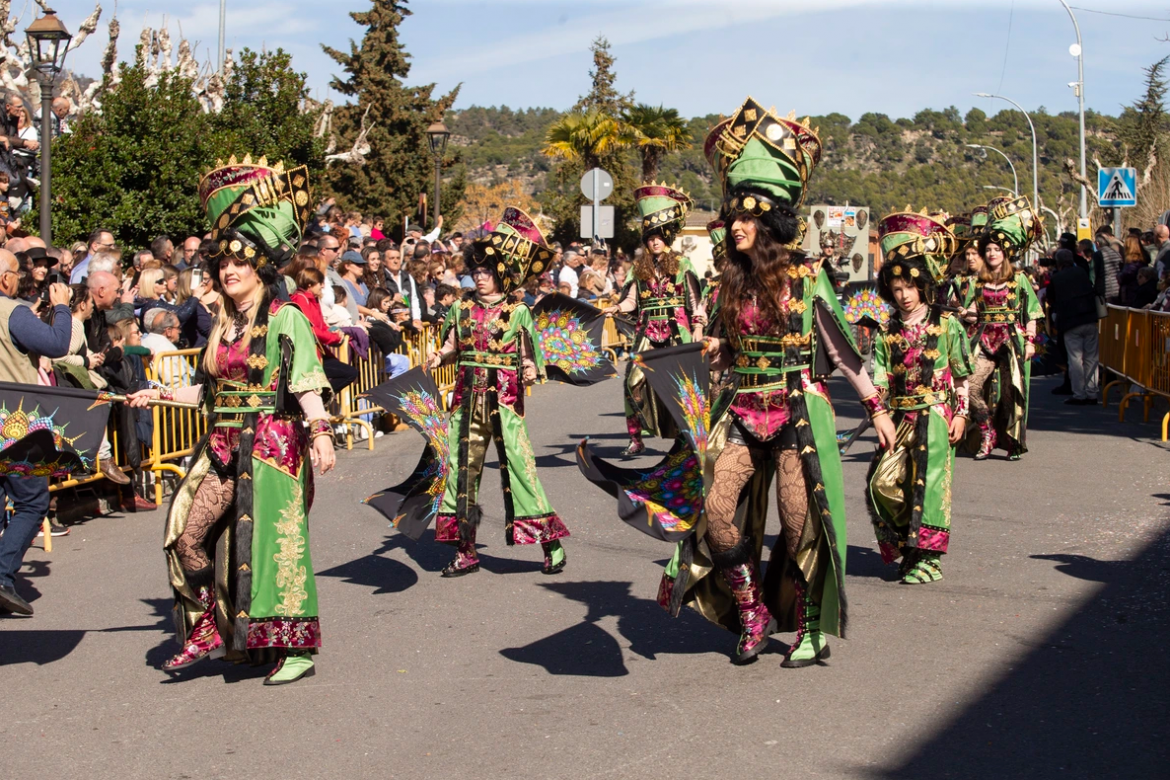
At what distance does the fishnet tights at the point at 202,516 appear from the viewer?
18.7 feet

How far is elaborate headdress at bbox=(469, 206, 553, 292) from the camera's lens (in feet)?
26.1

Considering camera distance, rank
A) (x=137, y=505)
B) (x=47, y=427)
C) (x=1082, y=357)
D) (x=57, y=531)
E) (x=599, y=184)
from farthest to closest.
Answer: (x=599, y=184)
(x=1082, y=357)
(x=137, y=505)
(x=57, y=531)
(x=47, y=427)

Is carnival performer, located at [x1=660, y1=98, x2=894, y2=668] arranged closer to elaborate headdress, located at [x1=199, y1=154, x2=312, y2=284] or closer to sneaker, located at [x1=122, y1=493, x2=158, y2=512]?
elaborate headdress, located at [x1=199, y1=154, x2=312, y2=284]

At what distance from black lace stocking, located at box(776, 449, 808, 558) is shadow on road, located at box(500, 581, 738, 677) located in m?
0.69

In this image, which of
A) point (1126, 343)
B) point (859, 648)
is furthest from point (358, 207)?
point (859, 648)

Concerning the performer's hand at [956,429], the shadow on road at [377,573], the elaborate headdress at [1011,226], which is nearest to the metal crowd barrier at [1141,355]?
the elaborate headdress at [1011,226]

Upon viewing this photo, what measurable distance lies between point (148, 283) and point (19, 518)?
15.0ft

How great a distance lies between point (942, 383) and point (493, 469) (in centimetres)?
495

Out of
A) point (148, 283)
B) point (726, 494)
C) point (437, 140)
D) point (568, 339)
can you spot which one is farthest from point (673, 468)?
point (437, 140)

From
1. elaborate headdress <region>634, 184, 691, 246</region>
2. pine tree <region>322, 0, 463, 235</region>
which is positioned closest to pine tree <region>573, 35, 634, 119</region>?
pine tree <region>322, 0, 463, 235</region>

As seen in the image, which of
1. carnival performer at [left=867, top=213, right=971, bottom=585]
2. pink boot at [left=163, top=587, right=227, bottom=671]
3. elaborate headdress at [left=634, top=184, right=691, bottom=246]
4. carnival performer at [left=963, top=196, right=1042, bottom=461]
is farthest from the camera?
carnival performer at [left=963, top=196, right=1042, bottom=461]

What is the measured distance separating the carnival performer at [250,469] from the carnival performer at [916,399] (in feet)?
11.4

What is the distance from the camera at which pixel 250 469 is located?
5645mm

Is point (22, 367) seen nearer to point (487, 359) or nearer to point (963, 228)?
point (487, 359)
